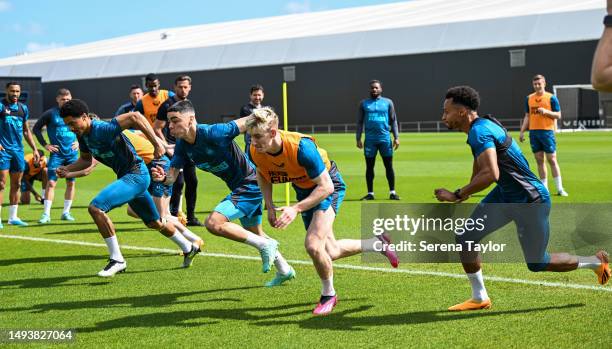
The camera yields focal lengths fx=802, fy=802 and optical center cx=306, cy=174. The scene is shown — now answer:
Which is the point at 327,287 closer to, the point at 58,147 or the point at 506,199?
the point at 506,199

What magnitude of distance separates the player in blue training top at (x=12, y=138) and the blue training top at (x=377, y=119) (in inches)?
249

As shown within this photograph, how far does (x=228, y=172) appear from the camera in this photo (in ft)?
26.7

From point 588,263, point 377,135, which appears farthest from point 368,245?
point 377,135

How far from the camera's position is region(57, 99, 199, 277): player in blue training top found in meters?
8.60

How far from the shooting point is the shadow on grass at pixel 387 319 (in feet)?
20.7

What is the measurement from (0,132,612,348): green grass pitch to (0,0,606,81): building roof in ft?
133

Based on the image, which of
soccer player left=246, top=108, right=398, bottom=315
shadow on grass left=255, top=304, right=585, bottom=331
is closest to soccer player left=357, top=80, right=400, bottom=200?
soccer player left=246, top=108, right=398, bottom=315

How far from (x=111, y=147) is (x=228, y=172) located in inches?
60.9

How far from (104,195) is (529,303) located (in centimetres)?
456

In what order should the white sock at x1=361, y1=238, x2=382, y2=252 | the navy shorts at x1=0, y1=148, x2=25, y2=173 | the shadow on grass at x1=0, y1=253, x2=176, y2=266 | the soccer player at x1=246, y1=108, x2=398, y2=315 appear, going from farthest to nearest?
the navy shorts at x1=0, y1=148, x2=25, y2=173 < the shadow on grass at x1=0, y1=253, x2=176, y2=266 < the white sock at x1=361, y1=238, x2=382, y2=252 < the soccer player at x1=246, y1=108, x2=398, y2=315

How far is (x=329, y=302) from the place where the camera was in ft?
22.2

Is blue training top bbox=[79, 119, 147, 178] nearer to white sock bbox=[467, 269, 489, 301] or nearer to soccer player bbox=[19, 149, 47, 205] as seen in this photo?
white sock bbox=[467, 269, 489, 301]

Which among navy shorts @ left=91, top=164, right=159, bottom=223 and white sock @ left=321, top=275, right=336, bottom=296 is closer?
white sock @ left=321, top=275, right=336, bottom=296

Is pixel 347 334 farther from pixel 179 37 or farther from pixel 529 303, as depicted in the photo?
pixel 179 37
